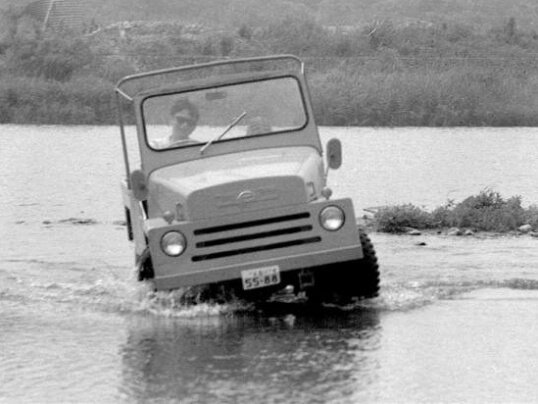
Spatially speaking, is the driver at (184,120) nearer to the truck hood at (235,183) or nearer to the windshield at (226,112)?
the windshield at (226,112)

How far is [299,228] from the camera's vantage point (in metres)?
→ 12.7

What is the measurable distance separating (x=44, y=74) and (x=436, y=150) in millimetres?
25335

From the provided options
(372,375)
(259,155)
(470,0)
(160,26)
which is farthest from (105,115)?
(470,0)

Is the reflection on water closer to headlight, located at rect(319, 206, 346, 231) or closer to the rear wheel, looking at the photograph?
the rear wheel

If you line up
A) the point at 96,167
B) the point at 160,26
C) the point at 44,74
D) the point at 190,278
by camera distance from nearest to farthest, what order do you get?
the point at 190,278
the point at 96,167
the point at 44,74
the point at 160,26

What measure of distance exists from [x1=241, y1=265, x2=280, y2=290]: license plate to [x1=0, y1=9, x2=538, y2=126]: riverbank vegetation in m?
38.4

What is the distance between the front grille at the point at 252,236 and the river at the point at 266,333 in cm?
56

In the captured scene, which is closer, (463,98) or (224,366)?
(224,366)

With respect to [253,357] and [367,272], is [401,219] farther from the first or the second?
[253,357]

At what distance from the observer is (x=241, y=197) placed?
1259 cm

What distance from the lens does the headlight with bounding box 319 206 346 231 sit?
1271 cm

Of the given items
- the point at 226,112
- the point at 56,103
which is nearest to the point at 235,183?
the point at 226,112

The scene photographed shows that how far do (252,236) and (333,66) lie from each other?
5124 centimetres

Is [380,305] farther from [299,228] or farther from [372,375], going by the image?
[372,375]
